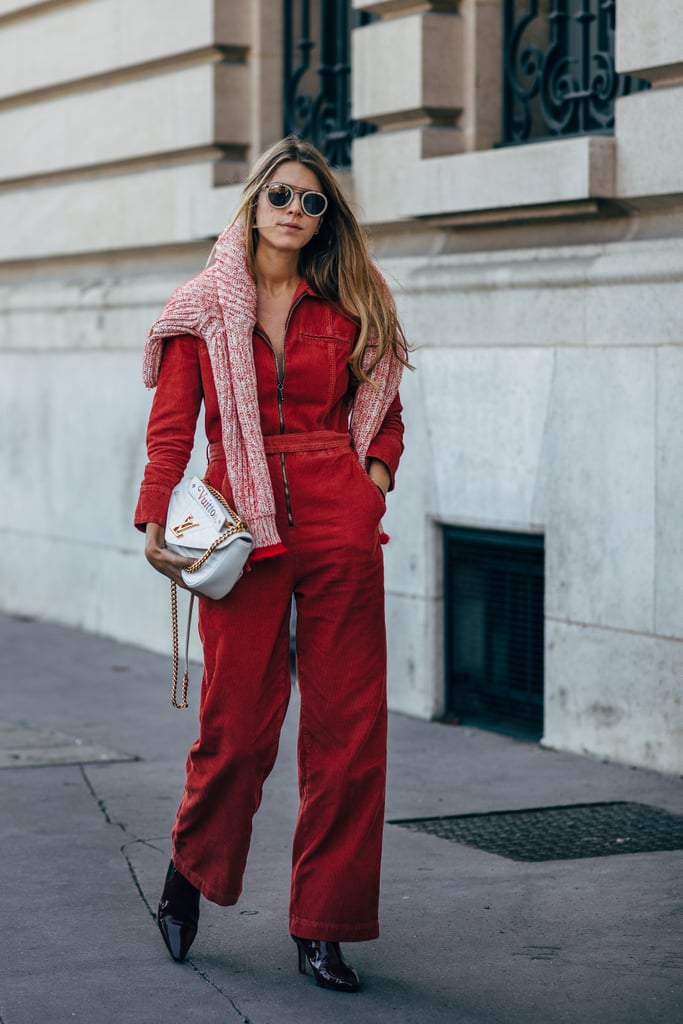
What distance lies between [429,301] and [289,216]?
136 inches

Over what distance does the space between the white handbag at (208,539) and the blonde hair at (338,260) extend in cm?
52

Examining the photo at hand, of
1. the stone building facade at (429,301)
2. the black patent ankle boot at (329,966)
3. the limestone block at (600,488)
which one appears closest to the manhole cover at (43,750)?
the stone building facade at (429,301)

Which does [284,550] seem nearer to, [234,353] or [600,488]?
[234,353]

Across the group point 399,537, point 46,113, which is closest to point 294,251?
point 399,537

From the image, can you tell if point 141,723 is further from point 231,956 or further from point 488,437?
point 231,956

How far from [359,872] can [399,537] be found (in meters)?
3.76

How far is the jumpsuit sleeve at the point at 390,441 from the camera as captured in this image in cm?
447

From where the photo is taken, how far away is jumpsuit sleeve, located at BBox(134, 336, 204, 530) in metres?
4.29

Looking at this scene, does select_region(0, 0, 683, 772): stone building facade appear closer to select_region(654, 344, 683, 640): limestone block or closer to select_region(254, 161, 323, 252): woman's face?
select_region(654, 344, 683, 640): limestone block

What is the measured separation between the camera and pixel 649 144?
665cm

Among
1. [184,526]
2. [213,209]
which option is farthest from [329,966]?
[213,209]

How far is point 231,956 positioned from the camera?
176 inches

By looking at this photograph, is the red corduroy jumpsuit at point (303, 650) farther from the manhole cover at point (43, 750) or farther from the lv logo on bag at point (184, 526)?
the manhole cover at point (43, 750)

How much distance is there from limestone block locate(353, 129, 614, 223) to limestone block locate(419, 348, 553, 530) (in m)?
0.63
